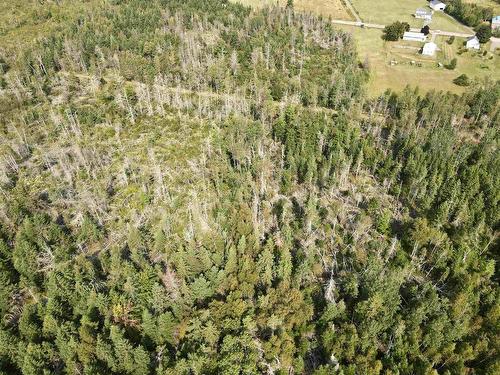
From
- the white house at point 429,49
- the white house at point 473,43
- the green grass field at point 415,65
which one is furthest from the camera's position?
the white house at point 473,43

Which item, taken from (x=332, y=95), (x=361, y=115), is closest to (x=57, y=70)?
(x=332, y=95)

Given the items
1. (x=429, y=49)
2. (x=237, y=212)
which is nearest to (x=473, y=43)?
(x=429, y=49)

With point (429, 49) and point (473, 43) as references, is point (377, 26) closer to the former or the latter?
point (429, 49)

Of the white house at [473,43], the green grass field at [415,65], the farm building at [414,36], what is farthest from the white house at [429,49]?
the white house at [473,43]

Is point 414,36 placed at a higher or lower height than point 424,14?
lower

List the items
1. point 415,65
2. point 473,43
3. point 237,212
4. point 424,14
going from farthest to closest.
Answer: point 424,14, point 473,43, point 415,65, point 237,212

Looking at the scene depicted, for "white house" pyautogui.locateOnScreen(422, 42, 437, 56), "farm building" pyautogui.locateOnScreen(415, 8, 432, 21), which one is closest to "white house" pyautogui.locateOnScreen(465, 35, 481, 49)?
"white house" pyautogui.locateOnScreen(422, 42, 437, 56)

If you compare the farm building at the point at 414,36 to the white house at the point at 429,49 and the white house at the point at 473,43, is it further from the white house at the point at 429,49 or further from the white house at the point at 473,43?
the white house at the point at 473,43

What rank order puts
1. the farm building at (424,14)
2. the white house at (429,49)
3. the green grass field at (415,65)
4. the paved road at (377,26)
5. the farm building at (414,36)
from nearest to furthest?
1. the green grass field at (415,65)
2. the white house at (429,49)
3. the farm building at (414,36)
4. the paved road at (377,26)
5. the farm building at (424,14)
